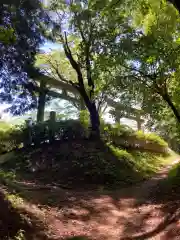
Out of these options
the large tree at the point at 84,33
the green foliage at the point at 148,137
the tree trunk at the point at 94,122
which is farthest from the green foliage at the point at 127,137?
the large tree at the point at 84,33

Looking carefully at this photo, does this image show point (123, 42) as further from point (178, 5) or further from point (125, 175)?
point (178, 5)

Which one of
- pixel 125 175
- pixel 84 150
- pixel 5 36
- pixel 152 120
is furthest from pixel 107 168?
pixel 5 36

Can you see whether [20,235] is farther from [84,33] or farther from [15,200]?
[84,33]

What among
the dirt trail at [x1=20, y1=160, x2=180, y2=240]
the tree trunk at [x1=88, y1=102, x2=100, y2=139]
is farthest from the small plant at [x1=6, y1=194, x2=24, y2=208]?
the tree trunk at [x1=88, y1=102, x2=100, y2=139]

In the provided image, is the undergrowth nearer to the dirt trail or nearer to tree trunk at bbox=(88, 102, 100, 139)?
tree trunk at bbox=(88, 102, 100, 139)

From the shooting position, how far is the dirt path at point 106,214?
17.9 feet

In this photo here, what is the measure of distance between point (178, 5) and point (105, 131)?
12722 millimetres

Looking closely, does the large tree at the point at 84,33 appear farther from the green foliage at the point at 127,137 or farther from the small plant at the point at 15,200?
the small plant at the point at 15,200

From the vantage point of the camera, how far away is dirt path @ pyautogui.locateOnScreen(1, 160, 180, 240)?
17.9ft

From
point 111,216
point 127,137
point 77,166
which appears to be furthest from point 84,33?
point 111,216

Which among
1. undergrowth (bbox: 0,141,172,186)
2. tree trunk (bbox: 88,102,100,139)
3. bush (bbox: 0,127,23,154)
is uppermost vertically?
tree trunk (bbox: 88,102,100,139)

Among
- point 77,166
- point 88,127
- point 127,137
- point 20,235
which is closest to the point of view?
point 20,235

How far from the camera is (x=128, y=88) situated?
9.71m

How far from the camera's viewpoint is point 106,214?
704cm
